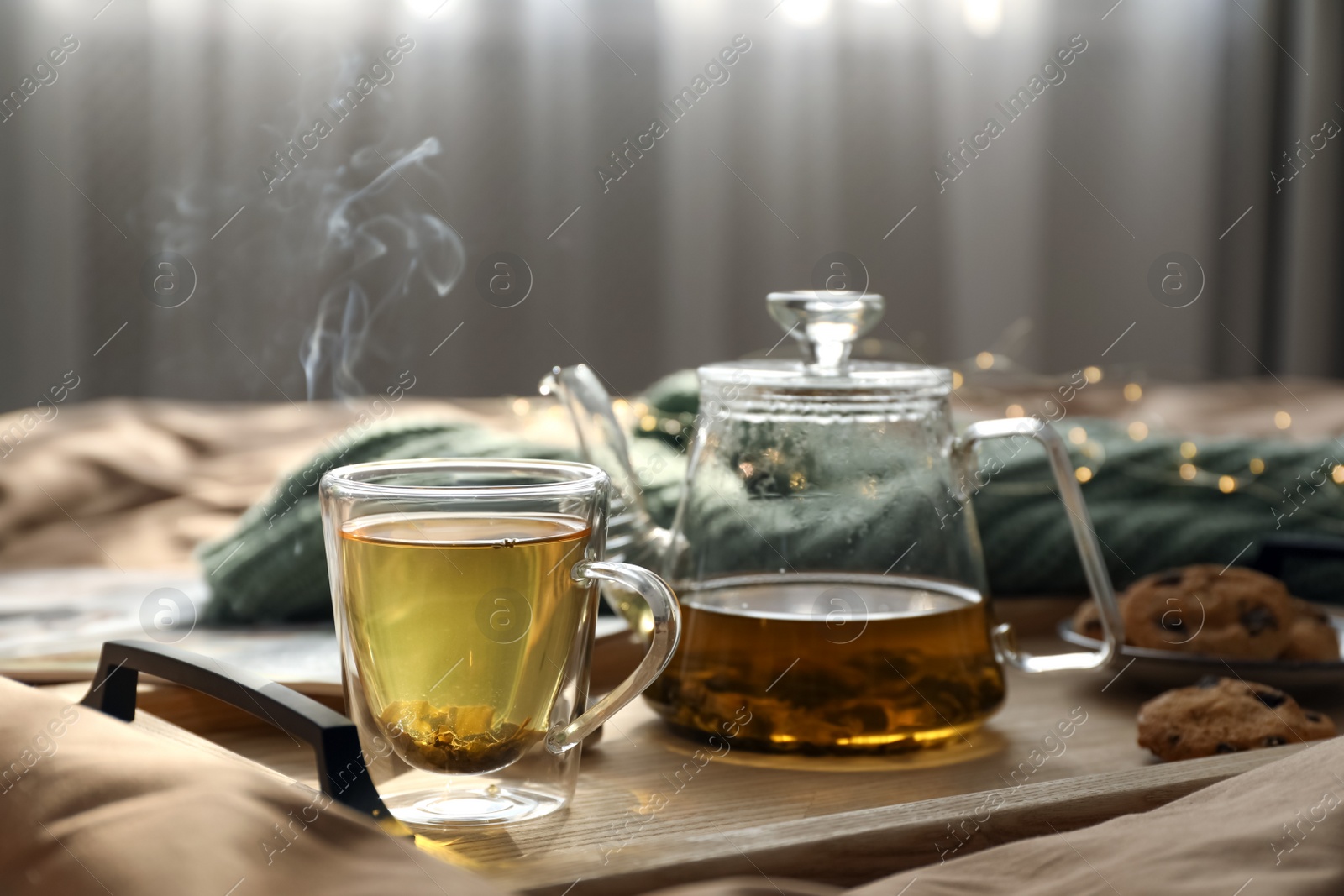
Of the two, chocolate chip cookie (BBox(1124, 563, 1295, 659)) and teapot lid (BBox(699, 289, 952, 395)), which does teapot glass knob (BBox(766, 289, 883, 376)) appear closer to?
teapot lid (BBox(699, 289, 952, 395))

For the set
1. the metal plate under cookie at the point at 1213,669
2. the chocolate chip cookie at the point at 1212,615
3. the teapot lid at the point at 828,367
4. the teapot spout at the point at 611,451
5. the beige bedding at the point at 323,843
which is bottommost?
the metal plate under cookie at the point at 1213,669

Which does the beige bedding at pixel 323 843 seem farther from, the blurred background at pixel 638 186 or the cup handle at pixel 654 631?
the blurred background at pixel 638 186

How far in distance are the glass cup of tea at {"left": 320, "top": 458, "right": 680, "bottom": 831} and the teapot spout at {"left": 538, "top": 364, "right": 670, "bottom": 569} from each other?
0.42ft

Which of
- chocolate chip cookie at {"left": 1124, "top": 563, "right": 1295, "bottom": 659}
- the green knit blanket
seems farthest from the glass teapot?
the green knit blanket

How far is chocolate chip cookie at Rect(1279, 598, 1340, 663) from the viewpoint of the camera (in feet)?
2.21

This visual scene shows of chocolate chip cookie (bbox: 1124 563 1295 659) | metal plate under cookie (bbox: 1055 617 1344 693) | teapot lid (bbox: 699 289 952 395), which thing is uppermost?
teapot lid (bbox: 699 289 952 395)

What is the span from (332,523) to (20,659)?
0.89 ft

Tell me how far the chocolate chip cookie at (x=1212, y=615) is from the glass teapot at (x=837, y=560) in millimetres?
117

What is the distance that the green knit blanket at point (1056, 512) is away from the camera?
32.7 inches

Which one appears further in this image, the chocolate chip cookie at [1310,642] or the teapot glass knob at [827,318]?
the chocolate chip cookie at [1310,642]

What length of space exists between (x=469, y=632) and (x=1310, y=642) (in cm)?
47

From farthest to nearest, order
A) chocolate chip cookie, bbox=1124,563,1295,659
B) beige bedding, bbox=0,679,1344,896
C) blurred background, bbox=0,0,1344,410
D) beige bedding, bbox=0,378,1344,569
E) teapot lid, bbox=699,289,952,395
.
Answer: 1. blurred background, bbox=0,0,1344,410
2. beige bedding, bbox=0,378,1344,569
3. chocolate chip cookie, bbox=1124,563,1295,659
4. teapot lid, bbox=699,289,952,395
5. beige bedding, bbox=0,679,1344,896

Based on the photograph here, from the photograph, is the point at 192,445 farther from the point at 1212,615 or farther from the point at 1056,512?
the point at 1212,615

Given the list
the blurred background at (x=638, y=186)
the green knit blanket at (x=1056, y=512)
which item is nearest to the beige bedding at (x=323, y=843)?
the green knit blanket at (x=1056, y=512)
